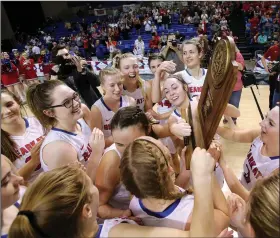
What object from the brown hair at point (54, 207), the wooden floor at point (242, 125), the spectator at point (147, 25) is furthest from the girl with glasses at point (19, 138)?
the spectator at point (147, 25)

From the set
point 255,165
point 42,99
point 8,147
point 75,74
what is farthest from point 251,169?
point 75,74

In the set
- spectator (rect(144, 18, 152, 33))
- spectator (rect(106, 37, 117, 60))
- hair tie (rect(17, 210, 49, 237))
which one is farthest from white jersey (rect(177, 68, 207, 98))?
hair tie (rect(17, 210, 49, 237))

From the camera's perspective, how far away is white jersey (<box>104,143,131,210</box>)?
2.50 ft

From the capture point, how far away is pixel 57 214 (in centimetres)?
51

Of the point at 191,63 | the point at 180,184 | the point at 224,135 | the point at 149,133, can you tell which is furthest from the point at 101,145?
the point at 191,63

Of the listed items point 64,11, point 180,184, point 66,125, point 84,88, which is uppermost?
point 64,11

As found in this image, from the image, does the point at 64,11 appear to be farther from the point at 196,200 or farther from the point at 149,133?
the point at 196,200

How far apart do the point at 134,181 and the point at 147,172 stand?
1.7 inches

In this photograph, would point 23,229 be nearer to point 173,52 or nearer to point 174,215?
point 174,215

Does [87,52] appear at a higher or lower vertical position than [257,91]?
lower

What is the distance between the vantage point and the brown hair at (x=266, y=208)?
1.45ft

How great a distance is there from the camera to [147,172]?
1.79 feet

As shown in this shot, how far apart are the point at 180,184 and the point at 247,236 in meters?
0.21

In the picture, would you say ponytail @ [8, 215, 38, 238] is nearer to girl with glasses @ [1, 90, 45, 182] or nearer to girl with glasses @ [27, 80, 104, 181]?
girl with glasses @ [27, 80, 104, 181]
